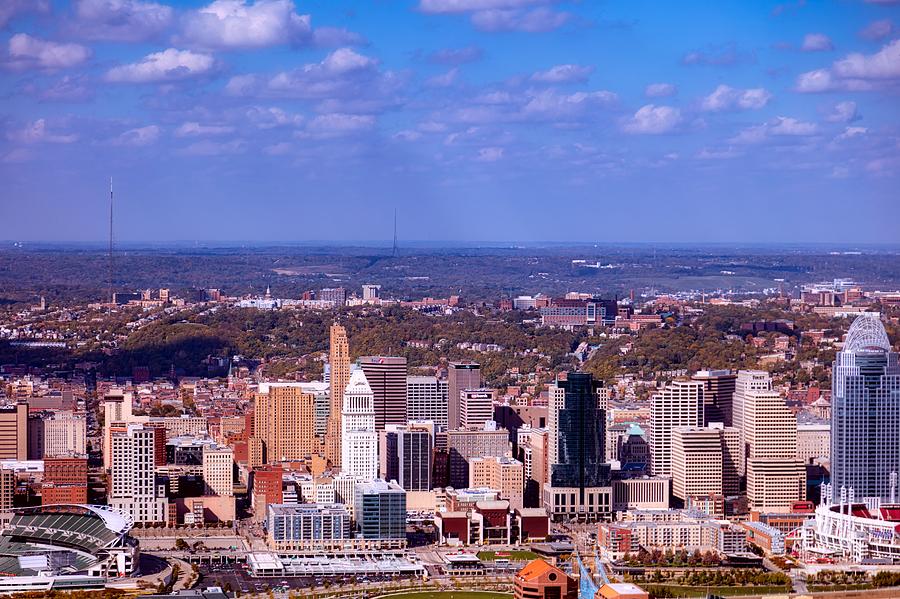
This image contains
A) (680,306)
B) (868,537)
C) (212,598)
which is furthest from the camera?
(680,306)

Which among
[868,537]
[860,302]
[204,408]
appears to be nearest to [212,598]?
[868,537]

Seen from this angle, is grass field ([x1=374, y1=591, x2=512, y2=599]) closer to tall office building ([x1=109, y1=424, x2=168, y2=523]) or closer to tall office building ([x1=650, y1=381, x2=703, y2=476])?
tall office building ([x1=109, y1=424, x2=168, y2=523])

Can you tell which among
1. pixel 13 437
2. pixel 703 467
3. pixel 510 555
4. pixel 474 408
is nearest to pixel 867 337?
pixel 703 467

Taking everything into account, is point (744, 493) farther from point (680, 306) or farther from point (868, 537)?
point (680, 306)

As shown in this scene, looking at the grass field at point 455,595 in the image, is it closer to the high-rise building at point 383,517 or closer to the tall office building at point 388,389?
the high-rise building at point 383,517

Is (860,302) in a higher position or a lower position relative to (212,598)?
higher
